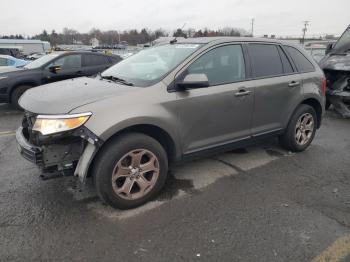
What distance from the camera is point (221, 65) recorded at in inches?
155

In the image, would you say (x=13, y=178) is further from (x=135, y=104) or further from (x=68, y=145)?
(x=135, y=104)

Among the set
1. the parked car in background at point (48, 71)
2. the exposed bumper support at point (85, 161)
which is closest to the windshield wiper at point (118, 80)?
the exposed bumper support at point (85, 161)

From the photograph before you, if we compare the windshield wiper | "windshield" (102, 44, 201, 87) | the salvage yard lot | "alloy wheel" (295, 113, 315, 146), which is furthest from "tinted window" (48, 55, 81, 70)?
"alloy wheel" (295, 113, 315, 146)

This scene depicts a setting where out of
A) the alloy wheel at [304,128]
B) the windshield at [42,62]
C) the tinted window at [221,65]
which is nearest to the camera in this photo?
the tinted window at [221,65]

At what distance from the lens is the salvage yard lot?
2.71 m

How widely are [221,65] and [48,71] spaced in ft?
20.2

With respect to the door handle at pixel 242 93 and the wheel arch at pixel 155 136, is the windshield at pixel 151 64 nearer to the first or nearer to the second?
the wheel arch at pixel 155 136

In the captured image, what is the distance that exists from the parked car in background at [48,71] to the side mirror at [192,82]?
589 centimetres

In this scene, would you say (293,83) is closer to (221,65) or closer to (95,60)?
(221,65)

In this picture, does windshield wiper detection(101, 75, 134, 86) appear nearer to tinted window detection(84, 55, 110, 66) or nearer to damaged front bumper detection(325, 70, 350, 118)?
tinted window detection(84, 55, 110, 66)

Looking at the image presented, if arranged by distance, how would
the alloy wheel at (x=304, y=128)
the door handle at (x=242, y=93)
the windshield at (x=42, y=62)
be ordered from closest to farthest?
the door handle at (x=242, y=93), the alloy wheel at (x=304, y=128), the windshield at (x=42, y=62)

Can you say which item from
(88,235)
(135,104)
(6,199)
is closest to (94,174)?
(88,235)

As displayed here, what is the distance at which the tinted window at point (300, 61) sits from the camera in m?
4.83

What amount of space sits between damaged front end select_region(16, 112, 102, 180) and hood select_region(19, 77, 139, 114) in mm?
93
